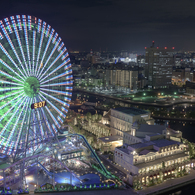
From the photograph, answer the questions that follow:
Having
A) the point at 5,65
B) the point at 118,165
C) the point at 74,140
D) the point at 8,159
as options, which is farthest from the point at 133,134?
the point at 5,65

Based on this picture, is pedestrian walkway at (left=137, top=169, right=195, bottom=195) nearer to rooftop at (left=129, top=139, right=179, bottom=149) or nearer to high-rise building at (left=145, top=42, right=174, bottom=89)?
rooftop at (left=129, top=139, right=179, bottom=149)

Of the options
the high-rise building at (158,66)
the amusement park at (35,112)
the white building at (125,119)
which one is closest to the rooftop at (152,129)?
the white building at (125,119)

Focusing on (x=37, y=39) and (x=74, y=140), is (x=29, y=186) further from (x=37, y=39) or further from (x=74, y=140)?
(x=37, y=39)

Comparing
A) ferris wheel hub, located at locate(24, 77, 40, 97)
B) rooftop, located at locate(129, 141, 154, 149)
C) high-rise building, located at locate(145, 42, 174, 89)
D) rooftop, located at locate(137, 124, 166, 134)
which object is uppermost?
high-rise building, located at locate(145, 42, 174, 89)

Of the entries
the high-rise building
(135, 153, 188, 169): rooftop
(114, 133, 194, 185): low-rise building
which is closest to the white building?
(114, 133, 194, 185): low-rise building

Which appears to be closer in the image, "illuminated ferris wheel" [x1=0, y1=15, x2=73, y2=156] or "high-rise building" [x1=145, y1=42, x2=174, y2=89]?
"illuminated ferris wheel" [x1=0, y1=15, x2=73, y2=156]

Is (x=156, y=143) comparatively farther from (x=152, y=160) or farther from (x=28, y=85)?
(x=28, y=85)
